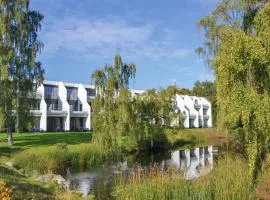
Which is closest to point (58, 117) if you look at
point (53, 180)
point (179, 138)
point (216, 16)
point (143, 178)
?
point (179, 138)

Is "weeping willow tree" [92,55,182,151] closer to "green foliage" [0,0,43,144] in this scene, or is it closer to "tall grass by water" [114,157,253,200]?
"green foliage" [0,0,43,144]

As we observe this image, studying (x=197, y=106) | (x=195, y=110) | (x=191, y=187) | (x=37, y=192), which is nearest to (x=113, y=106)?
(x=37, y=192)

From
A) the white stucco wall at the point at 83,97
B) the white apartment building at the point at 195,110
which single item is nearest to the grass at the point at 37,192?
the white stucco wall at the point at 83,97

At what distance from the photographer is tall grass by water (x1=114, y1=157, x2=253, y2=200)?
12734mm

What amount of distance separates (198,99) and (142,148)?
70500 mm

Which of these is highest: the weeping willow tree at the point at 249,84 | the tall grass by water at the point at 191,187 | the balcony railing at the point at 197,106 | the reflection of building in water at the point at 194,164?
the balcony railing at the point at 197,106

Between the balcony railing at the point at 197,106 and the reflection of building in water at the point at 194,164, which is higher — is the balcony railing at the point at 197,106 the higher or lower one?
the higher one

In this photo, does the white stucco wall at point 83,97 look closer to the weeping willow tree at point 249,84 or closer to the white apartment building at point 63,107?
the white apartment building at point 63,107

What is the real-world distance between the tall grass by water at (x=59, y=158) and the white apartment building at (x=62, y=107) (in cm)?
3858

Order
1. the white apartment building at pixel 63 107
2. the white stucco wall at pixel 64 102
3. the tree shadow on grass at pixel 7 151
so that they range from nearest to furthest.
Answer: the tree shadow on grass at pixel 7 151 → the white apartment building at pixel 63 107 → the white stucco wall at pixel 64 102

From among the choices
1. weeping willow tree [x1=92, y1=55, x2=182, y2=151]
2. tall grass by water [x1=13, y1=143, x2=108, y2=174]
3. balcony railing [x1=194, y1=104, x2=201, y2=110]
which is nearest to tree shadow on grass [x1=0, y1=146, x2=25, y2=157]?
tall grass by water [x1=13, y1=143, x2=108, y2=174]

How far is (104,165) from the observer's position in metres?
31.0

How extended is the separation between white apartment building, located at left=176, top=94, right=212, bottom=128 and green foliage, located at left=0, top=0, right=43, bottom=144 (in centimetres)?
6748

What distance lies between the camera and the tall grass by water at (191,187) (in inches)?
501
